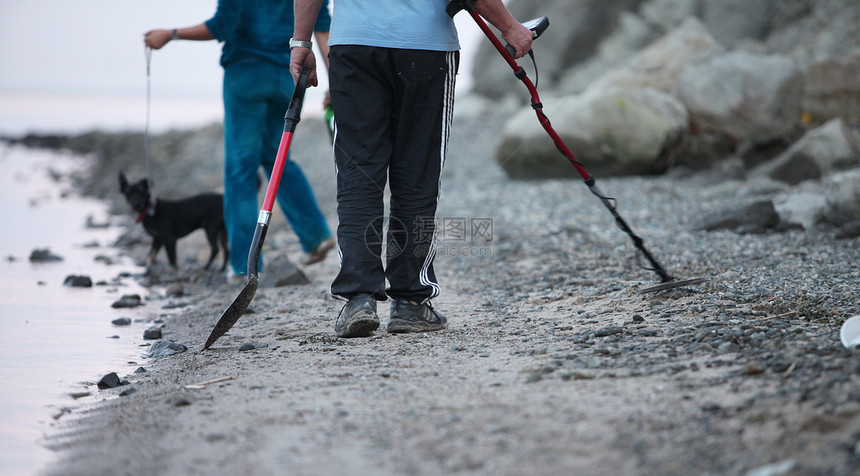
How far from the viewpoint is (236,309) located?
11.7ft

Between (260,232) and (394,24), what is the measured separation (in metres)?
1.14

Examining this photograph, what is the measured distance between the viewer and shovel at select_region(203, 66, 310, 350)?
3.55 m

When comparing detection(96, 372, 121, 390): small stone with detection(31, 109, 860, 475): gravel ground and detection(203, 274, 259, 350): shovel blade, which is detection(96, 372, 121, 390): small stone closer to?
detection(31, 109, 860, 475): gravel ground

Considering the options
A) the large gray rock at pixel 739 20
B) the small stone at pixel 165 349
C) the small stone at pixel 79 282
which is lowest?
the small stone at pixel 79 282

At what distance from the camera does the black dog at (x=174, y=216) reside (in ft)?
20.9

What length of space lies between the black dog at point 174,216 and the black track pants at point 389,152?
325 centimetres

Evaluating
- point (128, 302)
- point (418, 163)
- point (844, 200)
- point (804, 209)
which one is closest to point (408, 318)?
point (418, 163)

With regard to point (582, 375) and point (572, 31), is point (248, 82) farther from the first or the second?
point (572, 31)

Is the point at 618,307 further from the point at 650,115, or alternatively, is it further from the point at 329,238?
the point at 650,115

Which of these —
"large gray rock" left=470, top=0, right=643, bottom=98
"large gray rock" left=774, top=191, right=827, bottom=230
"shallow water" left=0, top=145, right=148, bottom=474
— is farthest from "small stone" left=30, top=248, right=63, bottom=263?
"large gray rock" left=470, top=0, right=643, bottom=98

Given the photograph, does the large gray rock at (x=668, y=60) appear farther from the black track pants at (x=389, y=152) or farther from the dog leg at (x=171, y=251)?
the black track pants at (x=389, y=152)

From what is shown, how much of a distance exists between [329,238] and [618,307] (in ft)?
8.67

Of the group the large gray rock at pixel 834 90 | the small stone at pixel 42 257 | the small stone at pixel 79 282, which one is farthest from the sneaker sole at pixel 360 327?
the large gray rock at pixel 834 90

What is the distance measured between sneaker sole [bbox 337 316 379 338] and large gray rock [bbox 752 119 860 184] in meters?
5.97
